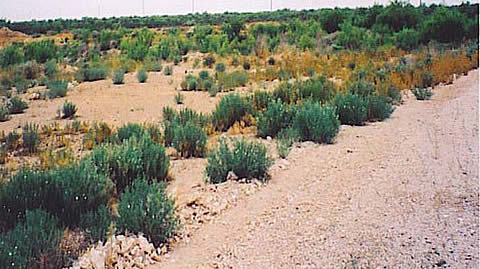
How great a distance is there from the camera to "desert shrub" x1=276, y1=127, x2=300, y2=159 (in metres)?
11.3

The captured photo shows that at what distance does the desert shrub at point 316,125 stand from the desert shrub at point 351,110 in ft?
5.21

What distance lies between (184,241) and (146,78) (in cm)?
2219

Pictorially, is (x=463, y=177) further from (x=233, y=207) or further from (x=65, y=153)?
(x=65, y=153)

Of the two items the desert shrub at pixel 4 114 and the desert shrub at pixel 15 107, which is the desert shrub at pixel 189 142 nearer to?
the desert shrub at pixel 4 114

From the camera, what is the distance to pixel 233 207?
8.59 metres

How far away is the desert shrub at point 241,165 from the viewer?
984cm

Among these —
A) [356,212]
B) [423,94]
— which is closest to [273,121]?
[356,212]

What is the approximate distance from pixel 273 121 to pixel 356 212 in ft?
20.9

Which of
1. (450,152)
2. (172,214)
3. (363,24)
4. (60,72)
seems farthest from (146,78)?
(363,24)

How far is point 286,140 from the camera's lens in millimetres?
12297

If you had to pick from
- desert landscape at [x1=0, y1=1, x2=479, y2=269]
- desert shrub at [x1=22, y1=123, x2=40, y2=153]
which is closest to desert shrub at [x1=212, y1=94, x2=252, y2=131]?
desert landscape at [x1=0, y1=1, x2=479, y2=269]

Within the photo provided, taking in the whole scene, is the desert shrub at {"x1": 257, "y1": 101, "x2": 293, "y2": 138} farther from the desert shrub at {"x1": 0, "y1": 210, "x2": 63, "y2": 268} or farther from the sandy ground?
the desert shrub at {"x1": 0, "y1": 210, "x2": 63, "y2": 268}

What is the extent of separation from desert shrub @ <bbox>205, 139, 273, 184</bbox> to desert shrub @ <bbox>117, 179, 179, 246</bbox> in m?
2.41

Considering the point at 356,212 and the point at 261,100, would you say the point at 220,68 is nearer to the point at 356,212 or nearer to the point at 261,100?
the point at 261,100
